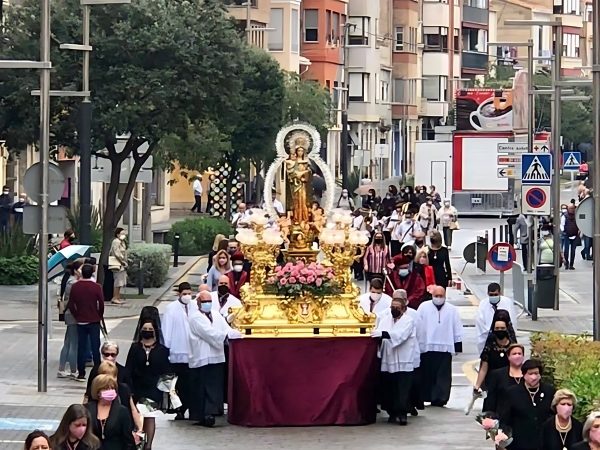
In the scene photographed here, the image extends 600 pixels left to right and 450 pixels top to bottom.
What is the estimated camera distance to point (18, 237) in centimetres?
3669

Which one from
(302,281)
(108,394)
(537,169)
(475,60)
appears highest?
(475,60)

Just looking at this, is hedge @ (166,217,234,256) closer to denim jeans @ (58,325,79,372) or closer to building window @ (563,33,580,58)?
denim jeans @ (58,325,79,372)

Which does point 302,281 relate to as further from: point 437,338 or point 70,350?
point 70,350

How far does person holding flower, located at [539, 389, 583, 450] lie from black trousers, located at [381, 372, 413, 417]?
21.4 feet

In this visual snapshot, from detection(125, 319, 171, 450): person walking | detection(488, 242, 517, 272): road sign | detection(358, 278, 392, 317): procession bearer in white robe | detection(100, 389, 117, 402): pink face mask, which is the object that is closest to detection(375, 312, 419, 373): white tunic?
detection(358, 278, 392, 317): procession bearer in white robe

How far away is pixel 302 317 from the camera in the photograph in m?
19.6

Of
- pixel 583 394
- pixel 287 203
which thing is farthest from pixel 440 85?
pixel 583 394

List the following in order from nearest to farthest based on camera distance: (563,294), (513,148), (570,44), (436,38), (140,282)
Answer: (140,282) → (563,294) → (513,148) → (436,38) → (570,44)

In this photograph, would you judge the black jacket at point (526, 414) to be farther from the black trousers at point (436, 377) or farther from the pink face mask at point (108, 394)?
the black trousers at point (436, 377)

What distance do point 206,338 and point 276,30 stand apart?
211 feet

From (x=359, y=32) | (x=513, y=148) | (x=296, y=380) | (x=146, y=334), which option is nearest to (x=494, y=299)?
(x=296, y=380)

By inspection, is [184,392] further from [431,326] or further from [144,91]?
[144,91]

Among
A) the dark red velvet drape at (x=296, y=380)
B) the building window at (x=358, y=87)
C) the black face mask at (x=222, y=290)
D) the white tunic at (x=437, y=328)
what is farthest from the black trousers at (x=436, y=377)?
the building window at (x=358, y=87)

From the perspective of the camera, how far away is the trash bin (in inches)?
1304
